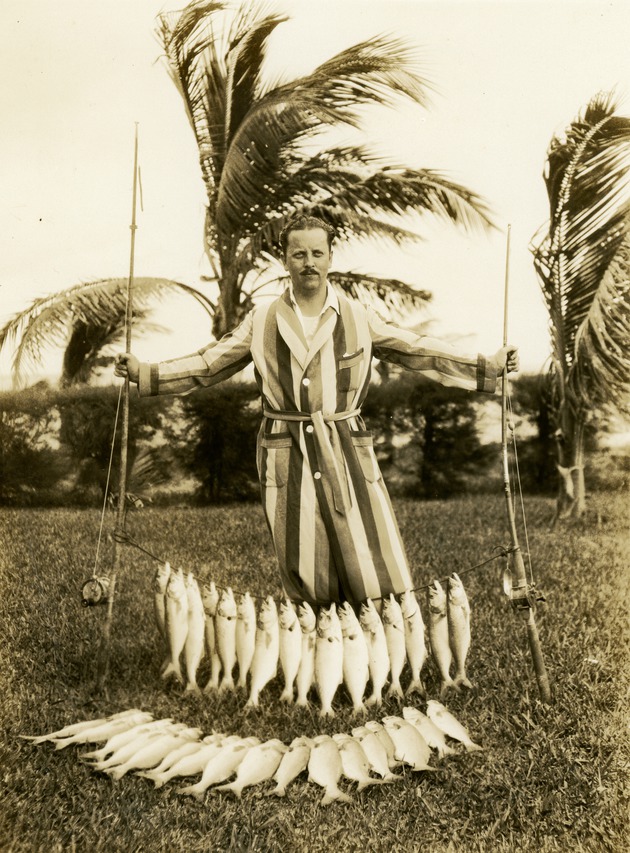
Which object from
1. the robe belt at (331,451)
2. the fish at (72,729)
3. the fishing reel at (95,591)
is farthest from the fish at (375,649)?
the fishing reel at (95,591)

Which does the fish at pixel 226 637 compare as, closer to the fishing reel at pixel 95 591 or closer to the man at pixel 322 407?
the man at pixel 322 407

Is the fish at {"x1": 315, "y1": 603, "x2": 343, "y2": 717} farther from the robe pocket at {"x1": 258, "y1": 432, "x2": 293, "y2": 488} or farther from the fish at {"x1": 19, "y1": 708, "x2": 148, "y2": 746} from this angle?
the fish at {"x1": 19, "y1": 708, "x2": 148, "y2": 746}

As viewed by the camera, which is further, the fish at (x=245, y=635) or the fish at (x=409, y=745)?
the fish at (x=245, y=635)

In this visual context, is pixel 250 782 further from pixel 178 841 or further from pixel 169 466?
pixel 169 466

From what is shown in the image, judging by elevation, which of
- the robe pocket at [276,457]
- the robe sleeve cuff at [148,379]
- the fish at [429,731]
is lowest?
the fish at [429,731]

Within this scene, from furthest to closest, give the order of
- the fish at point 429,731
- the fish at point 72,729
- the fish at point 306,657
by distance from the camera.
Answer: the fish at point 306,657, the fish at point 72,729, the fish at point 429,731

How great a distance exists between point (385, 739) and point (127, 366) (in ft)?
7.77

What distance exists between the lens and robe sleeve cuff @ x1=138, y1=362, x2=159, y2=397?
13.8 feet

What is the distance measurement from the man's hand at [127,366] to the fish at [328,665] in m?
1.73

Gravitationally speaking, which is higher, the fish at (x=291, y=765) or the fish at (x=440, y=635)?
the fish at (x=440, y=635)

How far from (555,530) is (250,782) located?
384 centimetres

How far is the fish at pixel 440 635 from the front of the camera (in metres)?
4.13

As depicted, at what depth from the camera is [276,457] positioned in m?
4.14

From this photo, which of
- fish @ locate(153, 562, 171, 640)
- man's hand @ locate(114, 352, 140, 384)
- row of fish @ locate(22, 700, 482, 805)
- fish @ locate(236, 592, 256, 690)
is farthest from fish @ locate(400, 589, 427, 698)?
man's hand @ locate(114, 352, 140, 384)
